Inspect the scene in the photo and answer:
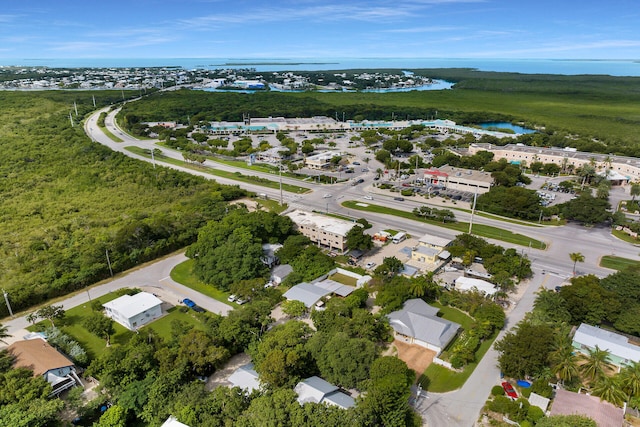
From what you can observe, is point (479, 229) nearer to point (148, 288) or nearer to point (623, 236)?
point (623, 236)

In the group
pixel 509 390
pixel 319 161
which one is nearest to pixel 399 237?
pixel 509 390

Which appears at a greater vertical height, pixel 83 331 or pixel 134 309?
pixel 134 309

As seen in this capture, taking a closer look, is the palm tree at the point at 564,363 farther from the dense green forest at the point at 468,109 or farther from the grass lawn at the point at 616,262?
the dense green forest at the point at 468,109

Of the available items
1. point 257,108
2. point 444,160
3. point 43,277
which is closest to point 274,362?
point 43,277

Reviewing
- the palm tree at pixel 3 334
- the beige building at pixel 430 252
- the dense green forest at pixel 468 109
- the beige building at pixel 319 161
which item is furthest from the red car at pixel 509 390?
the dense green forest at pixel 468 109

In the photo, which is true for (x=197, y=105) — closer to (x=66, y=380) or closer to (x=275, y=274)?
(x=275, y=274)
